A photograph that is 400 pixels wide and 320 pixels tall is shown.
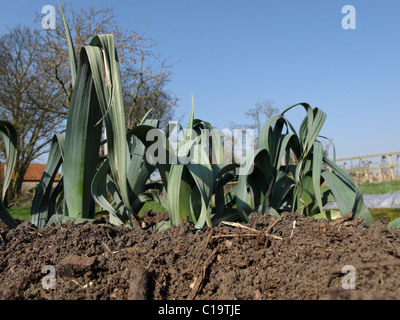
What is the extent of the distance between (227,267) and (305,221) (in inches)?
15.1

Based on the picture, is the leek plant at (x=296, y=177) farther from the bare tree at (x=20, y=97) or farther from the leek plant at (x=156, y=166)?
the bare tree at (x=20, y=97)

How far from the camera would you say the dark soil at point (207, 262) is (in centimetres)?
90

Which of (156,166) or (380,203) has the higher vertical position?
(156,166)

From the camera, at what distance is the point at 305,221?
4.14 ft

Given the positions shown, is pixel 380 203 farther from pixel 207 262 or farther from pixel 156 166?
pixel 207 262

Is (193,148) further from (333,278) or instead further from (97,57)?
(333,278)

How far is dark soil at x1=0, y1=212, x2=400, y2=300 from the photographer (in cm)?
90

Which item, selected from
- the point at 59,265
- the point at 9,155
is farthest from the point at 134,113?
the point at 59,265

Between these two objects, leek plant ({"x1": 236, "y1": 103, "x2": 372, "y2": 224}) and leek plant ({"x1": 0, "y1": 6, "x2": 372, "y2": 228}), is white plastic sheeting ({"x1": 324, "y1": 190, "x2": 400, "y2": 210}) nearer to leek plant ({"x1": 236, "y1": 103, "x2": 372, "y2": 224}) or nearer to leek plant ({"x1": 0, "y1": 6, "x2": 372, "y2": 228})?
leek plant ({"x1": 236, "y1": 103, "x2": 372, "y2": 224})

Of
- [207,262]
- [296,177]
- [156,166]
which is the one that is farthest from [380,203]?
[207,262]

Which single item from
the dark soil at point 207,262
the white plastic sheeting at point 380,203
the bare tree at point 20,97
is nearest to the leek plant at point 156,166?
the dark soil at point 207,262

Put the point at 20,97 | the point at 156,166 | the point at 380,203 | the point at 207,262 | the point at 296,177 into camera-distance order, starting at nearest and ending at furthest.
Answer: the point at 207,262, the point at 156,166, the point at 296,177, the point at 380,203, the point at 20,97

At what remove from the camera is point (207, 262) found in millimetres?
1035

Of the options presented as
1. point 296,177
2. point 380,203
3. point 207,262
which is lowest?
point 380,203
